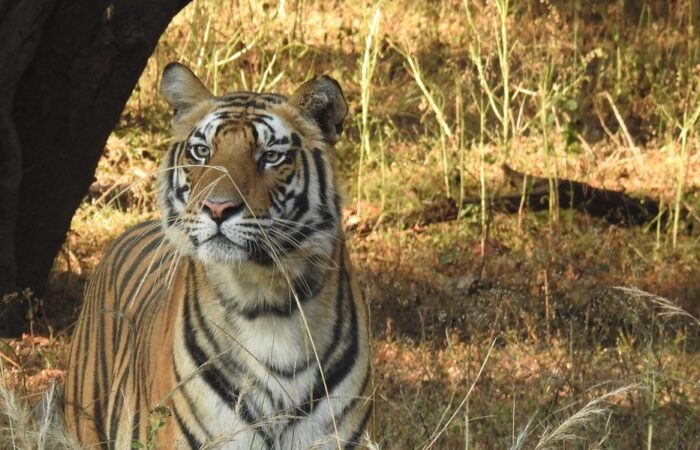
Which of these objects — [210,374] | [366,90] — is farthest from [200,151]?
[366,90]

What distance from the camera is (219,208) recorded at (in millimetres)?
3082

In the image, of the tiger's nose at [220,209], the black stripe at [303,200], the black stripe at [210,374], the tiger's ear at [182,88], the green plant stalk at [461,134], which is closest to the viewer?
the tiger's nose at [220,209]

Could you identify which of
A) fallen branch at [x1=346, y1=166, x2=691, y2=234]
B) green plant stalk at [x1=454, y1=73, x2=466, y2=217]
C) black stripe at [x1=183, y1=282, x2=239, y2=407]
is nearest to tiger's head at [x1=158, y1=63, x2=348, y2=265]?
black stripe at [x1=183, y1=282, x2=239, y2=407]

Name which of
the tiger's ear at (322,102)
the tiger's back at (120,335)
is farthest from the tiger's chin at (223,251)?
the tiger's ear at (322,102)

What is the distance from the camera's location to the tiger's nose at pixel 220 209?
3.08m

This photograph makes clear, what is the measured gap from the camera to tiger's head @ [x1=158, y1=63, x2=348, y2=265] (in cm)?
312

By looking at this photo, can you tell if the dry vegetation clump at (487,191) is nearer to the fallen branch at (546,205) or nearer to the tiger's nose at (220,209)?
the fallen branch at (546,205)

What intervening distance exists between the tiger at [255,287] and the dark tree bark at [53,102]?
82.5 inches

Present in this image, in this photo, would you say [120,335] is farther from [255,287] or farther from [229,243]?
[229,243]

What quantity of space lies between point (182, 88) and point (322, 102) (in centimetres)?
39

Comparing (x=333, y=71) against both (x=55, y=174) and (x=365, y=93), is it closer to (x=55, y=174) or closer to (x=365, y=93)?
(x=365, y=93)

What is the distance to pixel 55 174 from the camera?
5.92 metres

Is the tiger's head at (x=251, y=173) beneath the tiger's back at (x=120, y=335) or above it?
above

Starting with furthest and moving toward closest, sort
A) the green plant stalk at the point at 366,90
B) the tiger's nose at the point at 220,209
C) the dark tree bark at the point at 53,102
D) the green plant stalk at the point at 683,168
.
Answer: the green plant stalk at the point at 366,90, the green plant stalk at the point at 683,168, the dark tree bark at the point at 53,102, the tiger's nose at the point at 220,209
